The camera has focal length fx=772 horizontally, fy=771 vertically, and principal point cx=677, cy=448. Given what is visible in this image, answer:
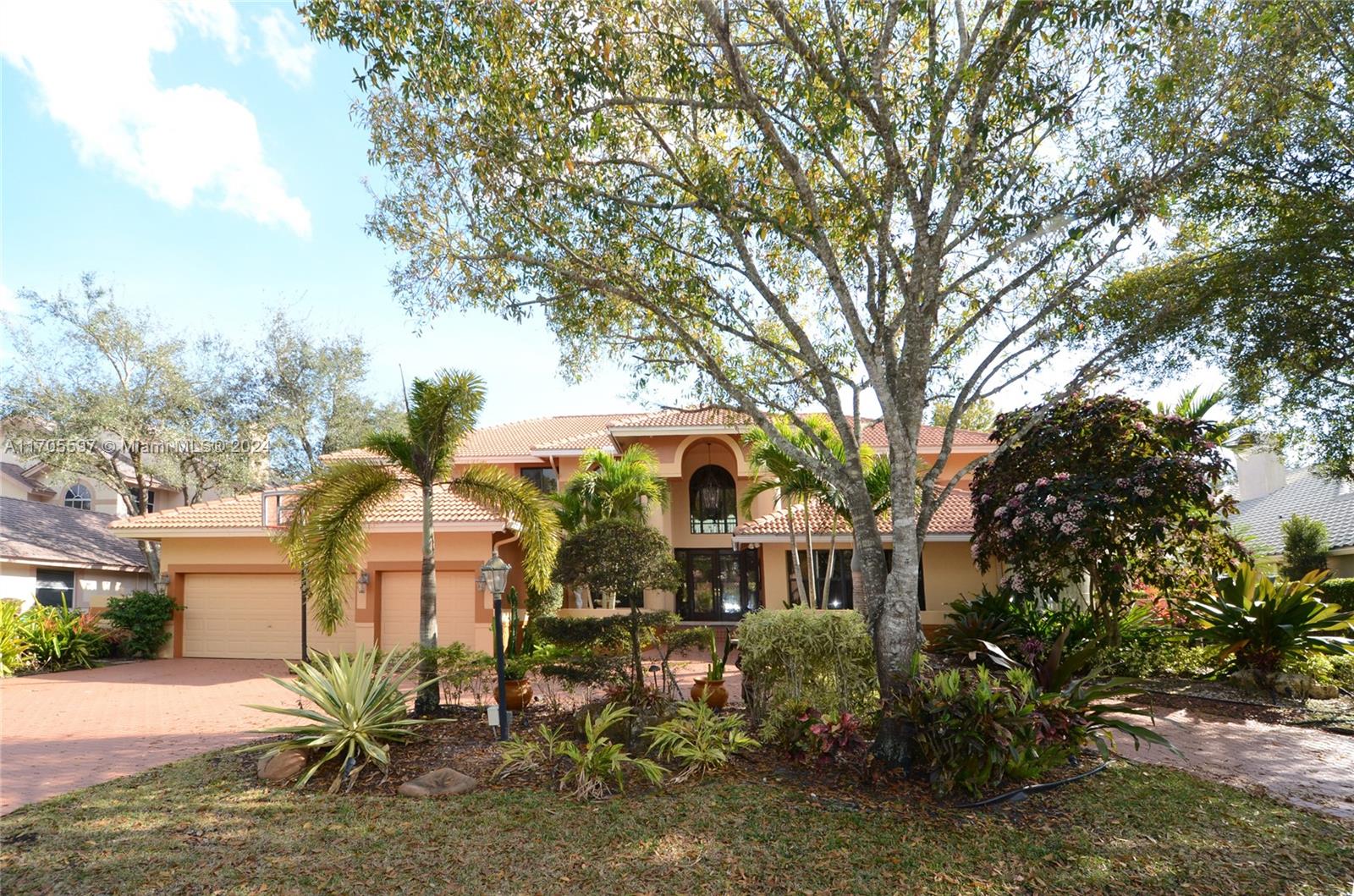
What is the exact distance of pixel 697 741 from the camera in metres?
7.75

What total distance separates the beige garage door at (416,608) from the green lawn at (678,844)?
9413 millimetres

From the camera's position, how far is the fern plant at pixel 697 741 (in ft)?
24.8

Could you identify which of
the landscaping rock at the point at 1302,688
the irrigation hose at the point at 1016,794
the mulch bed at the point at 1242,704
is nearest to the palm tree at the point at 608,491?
the mulch bed at the point at 1242,704

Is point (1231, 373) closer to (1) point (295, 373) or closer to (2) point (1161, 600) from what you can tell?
(2) point (1161, 600)

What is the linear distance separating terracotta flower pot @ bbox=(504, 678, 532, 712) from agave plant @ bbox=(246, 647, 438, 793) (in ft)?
5.90

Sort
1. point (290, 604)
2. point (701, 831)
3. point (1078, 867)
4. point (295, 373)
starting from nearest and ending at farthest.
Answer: point (1078, 867) → point (701, 831) → point (290, 604) → point (295, 373)

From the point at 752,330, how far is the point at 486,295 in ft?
11.2

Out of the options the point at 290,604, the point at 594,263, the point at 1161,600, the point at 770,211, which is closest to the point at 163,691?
the point at 290,604

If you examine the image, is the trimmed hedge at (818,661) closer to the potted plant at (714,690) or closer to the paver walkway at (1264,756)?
the potted plant at (714,690)

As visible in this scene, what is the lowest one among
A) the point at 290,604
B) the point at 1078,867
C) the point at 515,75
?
the point at 1078,867

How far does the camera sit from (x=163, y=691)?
44.7 ft

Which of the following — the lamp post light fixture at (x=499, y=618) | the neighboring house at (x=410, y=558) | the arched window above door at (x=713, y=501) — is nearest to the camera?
the lamp post light fixture at (x=499, y=618)

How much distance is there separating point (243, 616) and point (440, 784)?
13.3 metres

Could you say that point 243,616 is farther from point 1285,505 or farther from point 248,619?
point 1285,505
